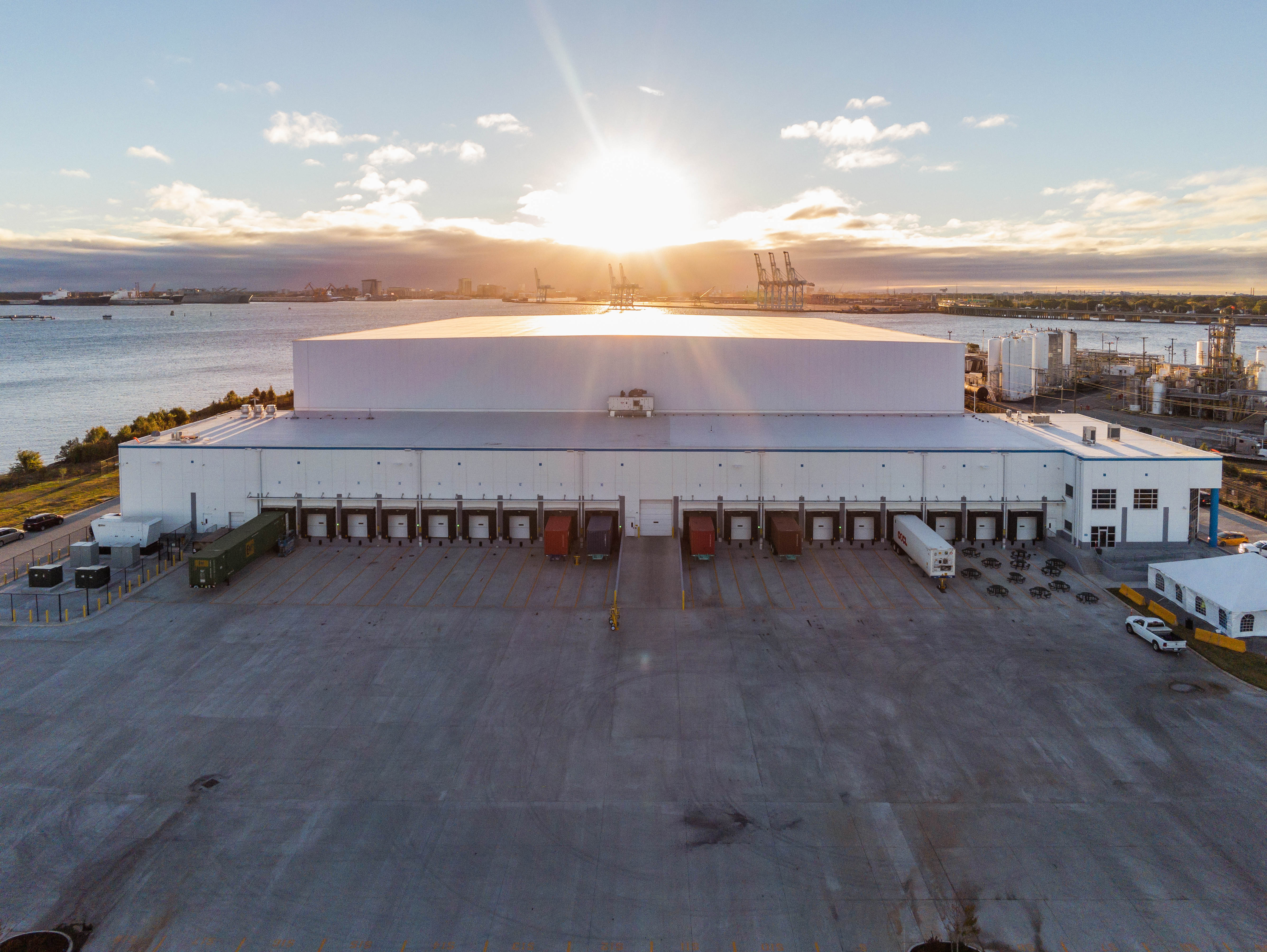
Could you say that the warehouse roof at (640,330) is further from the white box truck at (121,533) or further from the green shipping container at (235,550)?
the white box truck at (121,533)

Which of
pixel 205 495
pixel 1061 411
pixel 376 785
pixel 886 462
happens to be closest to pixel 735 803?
pixel 376 785

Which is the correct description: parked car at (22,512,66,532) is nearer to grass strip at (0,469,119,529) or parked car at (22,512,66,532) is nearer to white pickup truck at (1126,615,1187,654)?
grass strip at (0,469,119,529)

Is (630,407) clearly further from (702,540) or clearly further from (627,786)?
(627,786)

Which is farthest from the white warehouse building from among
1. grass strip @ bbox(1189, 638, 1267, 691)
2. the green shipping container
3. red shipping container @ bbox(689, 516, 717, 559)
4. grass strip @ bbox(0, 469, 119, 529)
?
grass strip @ bbox(0, 469, 119, 529)

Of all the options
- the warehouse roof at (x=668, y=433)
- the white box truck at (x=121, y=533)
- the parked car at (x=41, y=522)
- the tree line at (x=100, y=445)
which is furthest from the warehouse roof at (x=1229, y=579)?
the tree line at (x=100, y=445)

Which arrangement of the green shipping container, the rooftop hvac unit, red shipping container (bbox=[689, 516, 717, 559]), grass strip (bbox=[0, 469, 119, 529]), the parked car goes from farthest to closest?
grass strip (bbox=[0, 469, 119, 529]), the rooftop hvac unit, the parked car, red shipping container (bbox=[689, 516, 717, 559]), the green shipping container

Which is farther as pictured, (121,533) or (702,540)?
(121,533)

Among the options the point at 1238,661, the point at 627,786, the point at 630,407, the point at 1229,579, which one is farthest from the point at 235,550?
the point at 1229,579
